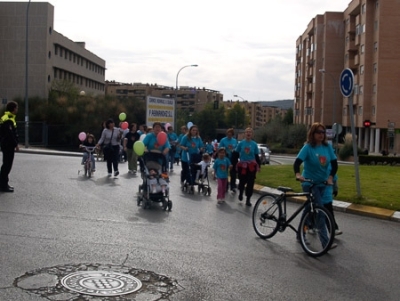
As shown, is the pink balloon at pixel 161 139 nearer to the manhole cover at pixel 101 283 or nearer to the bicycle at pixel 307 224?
the bicycle at pixel 307 224

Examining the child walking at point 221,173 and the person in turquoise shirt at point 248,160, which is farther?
the child walking at point 221,173

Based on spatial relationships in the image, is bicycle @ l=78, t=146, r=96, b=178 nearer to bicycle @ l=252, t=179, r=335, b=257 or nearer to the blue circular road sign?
the blue circular road sign

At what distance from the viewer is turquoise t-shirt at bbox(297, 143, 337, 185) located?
8523mm

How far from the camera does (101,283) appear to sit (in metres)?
5.89

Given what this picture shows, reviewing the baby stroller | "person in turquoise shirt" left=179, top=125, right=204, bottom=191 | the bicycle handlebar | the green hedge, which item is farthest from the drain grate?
the green hedge

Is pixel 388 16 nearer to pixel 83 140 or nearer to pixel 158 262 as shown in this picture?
pixel 83 140

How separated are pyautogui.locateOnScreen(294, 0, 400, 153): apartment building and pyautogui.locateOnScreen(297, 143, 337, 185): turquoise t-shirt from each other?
121 feet

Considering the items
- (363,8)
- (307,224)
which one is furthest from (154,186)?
(363,8)

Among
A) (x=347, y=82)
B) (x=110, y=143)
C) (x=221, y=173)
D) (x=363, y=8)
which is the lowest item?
(x=221, y=173)

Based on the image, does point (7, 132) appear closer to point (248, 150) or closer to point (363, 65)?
point (248, 150)

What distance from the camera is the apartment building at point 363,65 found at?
5922 cm

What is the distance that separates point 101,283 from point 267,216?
3741 mm

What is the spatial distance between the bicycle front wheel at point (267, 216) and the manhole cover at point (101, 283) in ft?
10.6


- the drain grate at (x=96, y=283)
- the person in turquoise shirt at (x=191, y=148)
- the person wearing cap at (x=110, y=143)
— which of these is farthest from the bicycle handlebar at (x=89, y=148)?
the drain grate at (x=96, y=283)
